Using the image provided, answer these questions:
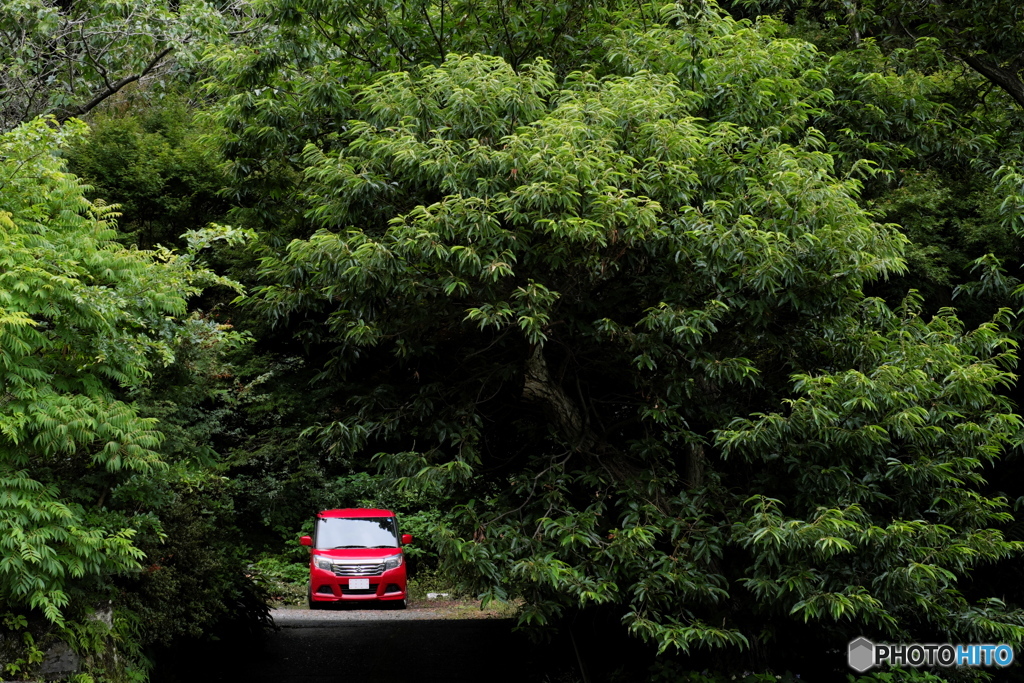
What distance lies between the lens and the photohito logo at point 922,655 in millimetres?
7820

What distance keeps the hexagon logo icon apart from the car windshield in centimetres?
1063

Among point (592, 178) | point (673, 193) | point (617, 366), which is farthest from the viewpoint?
point (617, 366)

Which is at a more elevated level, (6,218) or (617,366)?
(6,218)

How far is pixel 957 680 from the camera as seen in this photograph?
812 cm

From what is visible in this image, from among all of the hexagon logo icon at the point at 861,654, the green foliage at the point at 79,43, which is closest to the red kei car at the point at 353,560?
the green foliage at the point at 79,43

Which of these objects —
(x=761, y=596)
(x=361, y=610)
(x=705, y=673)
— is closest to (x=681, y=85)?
(x=761, y=596)

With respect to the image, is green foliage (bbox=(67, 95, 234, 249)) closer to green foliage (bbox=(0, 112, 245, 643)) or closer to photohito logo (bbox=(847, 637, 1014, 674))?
green foliage (bbox=(0, 112, 245, 643))

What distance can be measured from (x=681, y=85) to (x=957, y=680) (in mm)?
6044

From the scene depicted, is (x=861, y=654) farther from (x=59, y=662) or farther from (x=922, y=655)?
(x=59, y=662)

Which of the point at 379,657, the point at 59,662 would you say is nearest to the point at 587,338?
the point at 59,662

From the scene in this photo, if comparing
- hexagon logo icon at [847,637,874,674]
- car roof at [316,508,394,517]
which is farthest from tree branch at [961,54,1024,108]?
car roof at [316,508,394,517]

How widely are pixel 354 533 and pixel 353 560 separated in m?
0.51

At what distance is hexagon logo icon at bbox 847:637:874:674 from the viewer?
7859 mm

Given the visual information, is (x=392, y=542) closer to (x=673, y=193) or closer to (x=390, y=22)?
(x=390, y=22)
